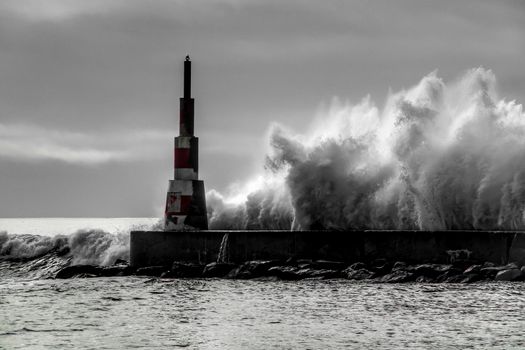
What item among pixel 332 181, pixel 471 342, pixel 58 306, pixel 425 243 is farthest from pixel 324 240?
pixel 471 342

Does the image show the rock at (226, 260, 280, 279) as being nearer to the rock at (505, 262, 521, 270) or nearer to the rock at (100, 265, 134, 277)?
the rock at (100, 265, 134, 277)

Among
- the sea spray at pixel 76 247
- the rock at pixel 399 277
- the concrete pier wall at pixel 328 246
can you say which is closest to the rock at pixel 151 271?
the concrete pier wall at pixel 328 246

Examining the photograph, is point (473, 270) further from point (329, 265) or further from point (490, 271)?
point (329, 265)

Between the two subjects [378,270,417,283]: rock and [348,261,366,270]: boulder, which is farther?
[348,261,366,270]: boulder

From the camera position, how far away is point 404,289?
13000 mm

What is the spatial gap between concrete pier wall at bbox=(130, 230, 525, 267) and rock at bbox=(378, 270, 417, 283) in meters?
0.71

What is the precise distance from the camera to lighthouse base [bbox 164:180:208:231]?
55.0 ft

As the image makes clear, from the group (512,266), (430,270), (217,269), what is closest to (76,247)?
(217,269)

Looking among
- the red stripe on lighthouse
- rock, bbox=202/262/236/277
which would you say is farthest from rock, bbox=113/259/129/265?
rock, bbox=202/262/236/277

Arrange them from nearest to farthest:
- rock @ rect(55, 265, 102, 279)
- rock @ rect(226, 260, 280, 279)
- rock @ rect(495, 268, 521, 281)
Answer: rock @ rect(495, 268, 521, 281), rock @ rect(226, 260, 280, 279), rock @ rect(55, 265, 102, 279)

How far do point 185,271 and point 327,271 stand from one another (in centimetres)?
221

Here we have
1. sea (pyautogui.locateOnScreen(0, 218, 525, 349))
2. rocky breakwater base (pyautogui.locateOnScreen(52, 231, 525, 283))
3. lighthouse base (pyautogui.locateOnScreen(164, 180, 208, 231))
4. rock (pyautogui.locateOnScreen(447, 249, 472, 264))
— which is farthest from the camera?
lighthouse base (pyautogui.locateOnScreen(164, 180, 208, 231))

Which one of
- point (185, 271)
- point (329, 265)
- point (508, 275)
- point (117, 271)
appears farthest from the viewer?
point (117, 271)

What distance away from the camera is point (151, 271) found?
15570 millimetres
